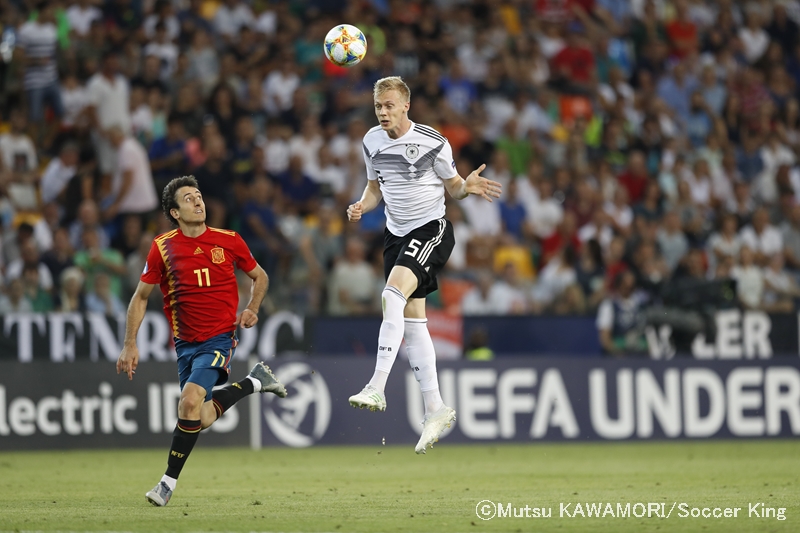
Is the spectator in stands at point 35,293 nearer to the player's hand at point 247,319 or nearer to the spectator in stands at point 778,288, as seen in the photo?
the player's hand at point 247,319

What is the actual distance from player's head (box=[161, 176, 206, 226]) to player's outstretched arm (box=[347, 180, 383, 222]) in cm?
118

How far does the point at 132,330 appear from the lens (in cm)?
945

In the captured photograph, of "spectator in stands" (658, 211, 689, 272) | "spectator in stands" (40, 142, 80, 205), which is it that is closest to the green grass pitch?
"spectator in stands" (658, 211, 689, 272)

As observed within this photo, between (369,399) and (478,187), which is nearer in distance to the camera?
(369,399)

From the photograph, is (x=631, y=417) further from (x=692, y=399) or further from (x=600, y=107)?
(x=600, y=107)

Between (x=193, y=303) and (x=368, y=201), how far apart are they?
168 cm

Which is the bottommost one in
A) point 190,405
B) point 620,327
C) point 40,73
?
point 190,405

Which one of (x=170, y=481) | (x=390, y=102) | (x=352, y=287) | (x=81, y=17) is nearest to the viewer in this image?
(x=170, y=481)

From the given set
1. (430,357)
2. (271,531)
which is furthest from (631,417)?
(271,531)

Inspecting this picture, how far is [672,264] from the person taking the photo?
18.3m

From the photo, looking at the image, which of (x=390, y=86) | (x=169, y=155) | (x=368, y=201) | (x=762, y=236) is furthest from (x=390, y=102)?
(x=762, y=236)

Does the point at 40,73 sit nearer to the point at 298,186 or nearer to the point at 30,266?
the point at 30,266

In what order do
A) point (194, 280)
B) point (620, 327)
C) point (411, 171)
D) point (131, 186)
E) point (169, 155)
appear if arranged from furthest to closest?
point (169, 155)
point (131, 186)
point (620, 327)
point (411, 171)
point (194, 280)

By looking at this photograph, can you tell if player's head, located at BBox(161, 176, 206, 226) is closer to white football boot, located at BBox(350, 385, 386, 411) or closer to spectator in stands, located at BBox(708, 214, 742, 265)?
white football boot, located at BBox(350, 385, 386, 411)
